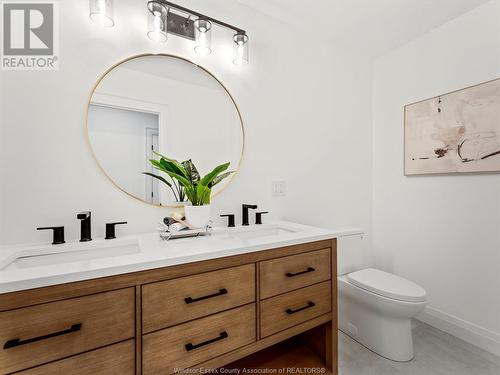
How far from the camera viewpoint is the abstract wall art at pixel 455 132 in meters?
1.66

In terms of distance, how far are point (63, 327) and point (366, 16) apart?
247 cm

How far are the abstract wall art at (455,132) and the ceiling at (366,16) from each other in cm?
58

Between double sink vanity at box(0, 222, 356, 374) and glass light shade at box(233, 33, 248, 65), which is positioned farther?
glass light shade at box(233, 33, 248, 65)

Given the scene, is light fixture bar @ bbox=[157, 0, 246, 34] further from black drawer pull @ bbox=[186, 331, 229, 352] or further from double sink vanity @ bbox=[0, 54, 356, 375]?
black drawer pull @ bbox=[186, 331, 229, 352]

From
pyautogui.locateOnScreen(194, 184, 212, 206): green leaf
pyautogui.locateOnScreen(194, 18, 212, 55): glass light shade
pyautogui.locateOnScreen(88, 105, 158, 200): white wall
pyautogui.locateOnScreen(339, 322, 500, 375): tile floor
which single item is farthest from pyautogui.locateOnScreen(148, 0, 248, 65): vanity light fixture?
pyautogui.locateOnScreen(339, 322, 500, 375): tile floor

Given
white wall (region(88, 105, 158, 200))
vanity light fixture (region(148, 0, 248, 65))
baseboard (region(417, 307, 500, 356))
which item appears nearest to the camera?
white wall (region(88, 105, 158, 200))

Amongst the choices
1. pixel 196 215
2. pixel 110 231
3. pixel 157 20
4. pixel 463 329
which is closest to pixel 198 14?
pixel 157 20

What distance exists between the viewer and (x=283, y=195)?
181 cm

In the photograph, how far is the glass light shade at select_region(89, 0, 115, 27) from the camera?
116 centimetres

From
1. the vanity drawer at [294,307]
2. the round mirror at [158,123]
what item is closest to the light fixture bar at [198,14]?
the round mirror at [158,123]

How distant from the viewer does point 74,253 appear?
3.48ft

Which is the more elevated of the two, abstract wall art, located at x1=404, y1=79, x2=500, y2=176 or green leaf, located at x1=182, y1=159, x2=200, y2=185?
abstract wall art, located at x1=404, y1=79, x2=500, y2=176

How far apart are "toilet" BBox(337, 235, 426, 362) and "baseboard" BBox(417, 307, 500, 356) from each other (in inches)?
21.0

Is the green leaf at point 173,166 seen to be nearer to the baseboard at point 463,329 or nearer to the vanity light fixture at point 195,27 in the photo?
the vanity light fixture at point 195,27
